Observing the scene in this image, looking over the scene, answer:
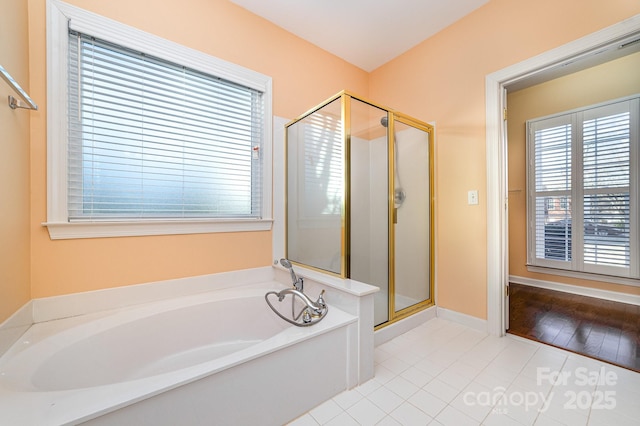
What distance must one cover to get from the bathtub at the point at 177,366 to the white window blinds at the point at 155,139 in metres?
0.65

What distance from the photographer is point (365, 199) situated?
187cm

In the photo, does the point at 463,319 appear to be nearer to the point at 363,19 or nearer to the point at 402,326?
the point at 402,326

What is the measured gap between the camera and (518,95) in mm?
3297

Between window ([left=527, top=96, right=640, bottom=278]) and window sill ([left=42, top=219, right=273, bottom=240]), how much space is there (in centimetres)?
340

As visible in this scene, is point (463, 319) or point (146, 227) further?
point (463, 319)

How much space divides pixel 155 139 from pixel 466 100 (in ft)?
7.85

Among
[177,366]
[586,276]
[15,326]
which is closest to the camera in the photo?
[15,326]

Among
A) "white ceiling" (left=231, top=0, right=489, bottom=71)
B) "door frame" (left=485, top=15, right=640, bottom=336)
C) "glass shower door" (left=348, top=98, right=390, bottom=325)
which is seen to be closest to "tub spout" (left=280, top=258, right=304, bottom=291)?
"glass shower door" (left=348, top=98, right=390, bottom=325)

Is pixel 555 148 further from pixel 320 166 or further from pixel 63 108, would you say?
pixel 63 108

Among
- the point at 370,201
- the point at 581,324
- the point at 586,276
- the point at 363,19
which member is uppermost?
the point at 363,19

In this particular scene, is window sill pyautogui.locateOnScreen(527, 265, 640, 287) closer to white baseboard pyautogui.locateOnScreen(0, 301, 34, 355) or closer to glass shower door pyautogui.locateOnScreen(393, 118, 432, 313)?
glass shower door pyautogui.locateOnScreen(393, 118, 432, 313)

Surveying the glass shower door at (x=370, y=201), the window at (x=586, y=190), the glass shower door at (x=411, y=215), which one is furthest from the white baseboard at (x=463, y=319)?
the window at (x=586, y=190)

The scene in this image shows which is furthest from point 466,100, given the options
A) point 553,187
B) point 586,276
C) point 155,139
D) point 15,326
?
point 15,326

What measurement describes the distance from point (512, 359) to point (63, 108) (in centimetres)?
305
